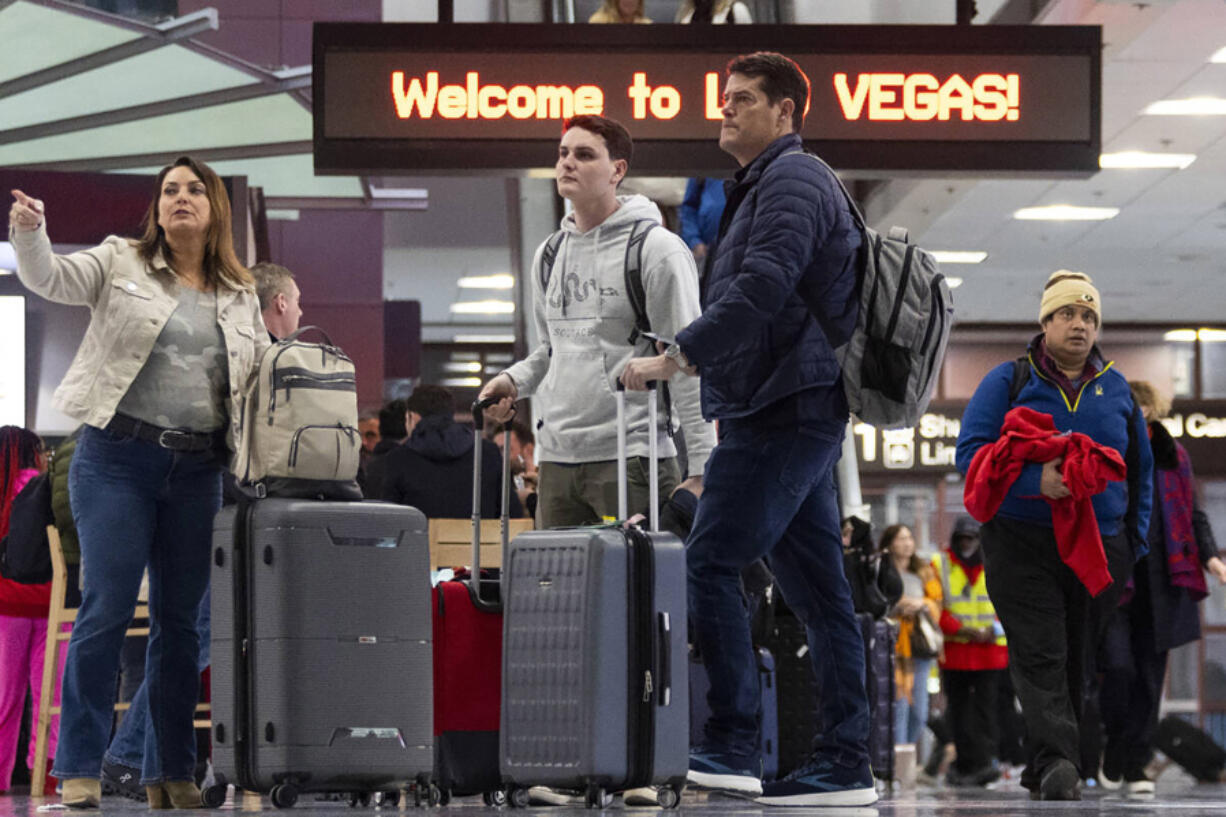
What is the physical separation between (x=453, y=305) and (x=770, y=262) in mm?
18944

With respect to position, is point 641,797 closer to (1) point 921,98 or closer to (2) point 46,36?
(1) point 921,98

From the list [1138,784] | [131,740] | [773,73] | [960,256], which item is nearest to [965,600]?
[1138,784]

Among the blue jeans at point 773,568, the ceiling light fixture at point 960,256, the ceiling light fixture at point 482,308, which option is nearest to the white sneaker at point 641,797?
the blue jeans at point 773,568

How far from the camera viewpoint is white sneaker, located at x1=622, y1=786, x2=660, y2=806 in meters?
4.38

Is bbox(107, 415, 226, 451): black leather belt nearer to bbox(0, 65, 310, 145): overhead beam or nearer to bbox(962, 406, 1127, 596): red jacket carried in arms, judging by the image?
bbox(962, 406, 1127, 596): red jacket carried in arms

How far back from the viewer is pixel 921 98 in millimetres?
6992

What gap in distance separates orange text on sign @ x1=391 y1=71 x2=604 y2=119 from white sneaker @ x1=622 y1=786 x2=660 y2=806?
3200 mm

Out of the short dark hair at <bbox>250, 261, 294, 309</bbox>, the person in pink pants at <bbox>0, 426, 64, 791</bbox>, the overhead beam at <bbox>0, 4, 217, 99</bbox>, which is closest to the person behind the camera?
the short dark hair at <bbox>250, 261, 294, 309</bbox>

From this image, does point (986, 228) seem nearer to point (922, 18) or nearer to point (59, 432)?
point (922, 18)

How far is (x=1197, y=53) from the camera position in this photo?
430 inches

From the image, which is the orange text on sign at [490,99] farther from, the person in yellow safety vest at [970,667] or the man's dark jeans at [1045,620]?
the person in yellow safety vest at [970,667]

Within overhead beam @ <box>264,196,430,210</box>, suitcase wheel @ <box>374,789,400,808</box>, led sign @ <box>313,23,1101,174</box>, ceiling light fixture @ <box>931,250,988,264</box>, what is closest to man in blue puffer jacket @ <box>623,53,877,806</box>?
suitcase wheel @ <box>374,789,400,808</box>

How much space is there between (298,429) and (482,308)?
18.8 metres

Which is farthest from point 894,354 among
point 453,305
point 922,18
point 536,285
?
point 453,305
